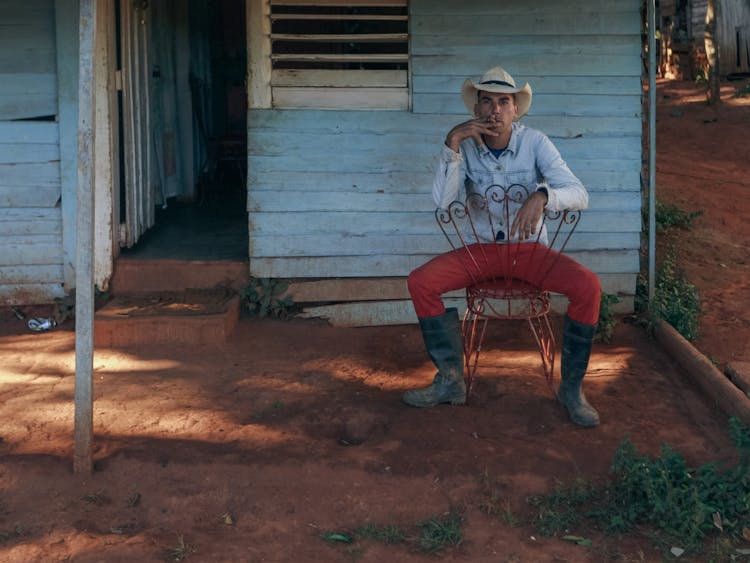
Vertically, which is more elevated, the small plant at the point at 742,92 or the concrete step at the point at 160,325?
the small plant at the point at 742,92

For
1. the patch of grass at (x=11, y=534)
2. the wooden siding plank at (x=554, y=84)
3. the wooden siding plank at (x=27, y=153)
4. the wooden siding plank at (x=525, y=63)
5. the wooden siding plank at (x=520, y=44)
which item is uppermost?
the wooden siding plank at (x=520, y=44)

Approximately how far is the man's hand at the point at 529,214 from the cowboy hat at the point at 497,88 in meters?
0.60

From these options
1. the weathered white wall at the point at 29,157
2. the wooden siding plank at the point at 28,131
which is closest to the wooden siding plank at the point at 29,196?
the weathered white wall at the point at 29,157

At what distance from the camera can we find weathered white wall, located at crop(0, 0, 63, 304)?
272 inches

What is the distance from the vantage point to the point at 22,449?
4781 millimetres

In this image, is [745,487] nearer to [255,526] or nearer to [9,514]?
[255,526]

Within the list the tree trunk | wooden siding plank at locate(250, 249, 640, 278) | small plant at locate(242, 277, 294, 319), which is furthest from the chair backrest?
the tree trunk

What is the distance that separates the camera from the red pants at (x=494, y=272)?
5078 mm

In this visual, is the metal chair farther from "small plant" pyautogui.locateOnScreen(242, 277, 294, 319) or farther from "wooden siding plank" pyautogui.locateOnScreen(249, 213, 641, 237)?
"small plant" pyautogui.locateOnScreen(242, 277, 294, 319)

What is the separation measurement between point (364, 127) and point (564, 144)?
1458 millimetres

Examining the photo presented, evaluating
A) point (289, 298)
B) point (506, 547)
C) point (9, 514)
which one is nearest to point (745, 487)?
point (506, 547)

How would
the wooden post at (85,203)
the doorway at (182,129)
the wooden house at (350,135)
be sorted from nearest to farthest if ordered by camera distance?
the wooden post at (85,203), the wooden house at (350,135), the doorway at (182,129)

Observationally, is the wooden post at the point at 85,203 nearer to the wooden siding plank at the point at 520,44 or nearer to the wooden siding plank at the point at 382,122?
the wooden siding plank at the point at 382,122

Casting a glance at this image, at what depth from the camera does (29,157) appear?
7.05m
